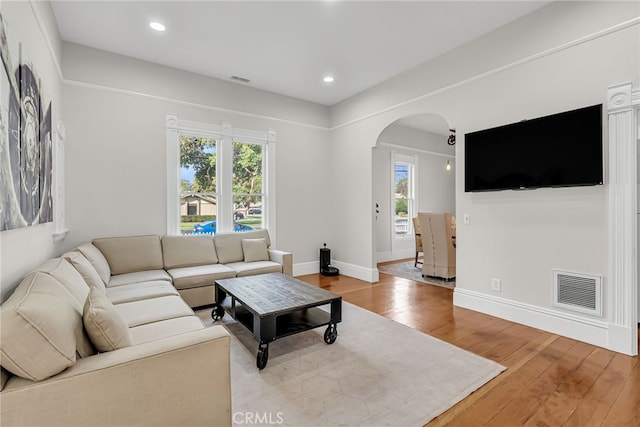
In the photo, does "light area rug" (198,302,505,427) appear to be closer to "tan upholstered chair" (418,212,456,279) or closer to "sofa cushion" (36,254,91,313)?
"sofa cushion" (36,254,91,313)

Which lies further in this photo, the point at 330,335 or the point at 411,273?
the point at 411,273

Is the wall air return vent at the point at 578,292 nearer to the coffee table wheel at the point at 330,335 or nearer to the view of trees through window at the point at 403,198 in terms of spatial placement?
the coffee table wheel at the point at 330,335

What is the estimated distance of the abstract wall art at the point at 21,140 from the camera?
62.4 inches

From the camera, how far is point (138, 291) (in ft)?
9.32

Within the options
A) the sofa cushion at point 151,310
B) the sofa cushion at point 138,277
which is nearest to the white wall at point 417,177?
the sofa cushion at point 138,277

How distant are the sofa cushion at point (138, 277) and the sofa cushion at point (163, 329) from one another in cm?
134

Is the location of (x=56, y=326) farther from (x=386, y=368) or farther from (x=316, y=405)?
(x=386, y=368)

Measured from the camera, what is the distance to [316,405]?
6.26ft

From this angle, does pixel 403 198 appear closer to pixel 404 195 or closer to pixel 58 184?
pixel 404 195

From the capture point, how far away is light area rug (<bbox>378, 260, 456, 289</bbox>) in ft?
15.8

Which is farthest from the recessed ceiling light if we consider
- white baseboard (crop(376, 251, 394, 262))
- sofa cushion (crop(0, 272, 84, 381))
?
white baseboard (crop(376, 251, 394, 262))

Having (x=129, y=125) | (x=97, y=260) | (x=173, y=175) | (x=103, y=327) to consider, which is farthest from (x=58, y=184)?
(x=103, y=327)

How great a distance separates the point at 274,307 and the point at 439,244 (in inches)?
136

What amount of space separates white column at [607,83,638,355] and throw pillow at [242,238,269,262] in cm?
387
